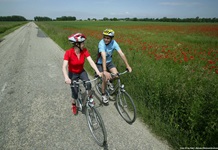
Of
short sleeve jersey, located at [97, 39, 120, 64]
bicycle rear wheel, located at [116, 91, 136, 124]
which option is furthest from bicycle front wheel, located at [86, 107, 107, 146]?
short sleeve jersey, located at [97, 39, 120, 64]

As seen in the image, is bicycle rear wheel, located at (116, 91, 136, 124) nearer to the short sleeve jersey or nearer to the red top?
the short sleeve jersey

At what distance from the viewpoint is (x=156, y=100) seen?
3504mm

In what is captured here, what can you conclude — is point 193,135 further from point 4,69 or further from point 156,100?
point 4,69

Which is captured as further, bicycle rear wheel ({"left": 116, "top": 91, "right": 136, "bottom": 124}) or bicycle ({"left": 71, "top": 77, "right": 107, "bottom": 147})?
bicycle rear wheel ({"left": 116, "top": 91, "right": 136, "bottom": 124})

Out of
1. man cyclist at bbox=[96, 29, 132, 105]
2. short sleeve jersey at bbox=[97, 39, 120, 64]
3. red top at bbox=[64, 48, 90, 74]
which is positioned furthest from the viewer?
short sleeve jersey at bbox=[97, 39, 120, 64]

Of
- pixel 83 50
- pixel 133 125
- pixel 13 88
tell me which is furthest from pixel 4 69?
pixel 133 125

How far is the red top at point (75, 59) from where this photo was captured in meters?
2.94

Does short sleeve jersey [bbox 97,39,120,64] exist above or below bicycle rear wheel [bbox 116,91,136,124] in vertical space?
above

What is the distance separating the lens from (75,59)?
3094 mm

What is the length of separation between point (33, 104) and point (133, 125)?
3.15 metres

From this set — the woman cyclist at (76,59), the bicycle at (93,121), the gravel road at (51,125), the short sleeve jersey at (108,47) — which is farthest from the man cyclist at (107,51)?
the gravel road at (51,125)

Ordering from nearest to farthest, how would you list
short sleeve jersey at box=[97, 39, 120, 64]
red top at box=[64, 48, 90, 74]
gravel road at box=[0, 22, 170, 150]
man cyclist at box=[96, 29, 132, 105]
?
gravel road at box=[0, 22, 170, 150] < red top at box=[64, 48, 90, 74] < man cyclist at box=[96, 29, 132, 105] < short sleeve jersey at box=[97, 39, 120, 64]

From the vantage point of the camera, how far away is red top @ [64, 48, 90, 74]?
2.94 m

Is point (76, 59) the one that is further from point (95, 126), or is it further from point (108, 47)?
point (95, 126)
